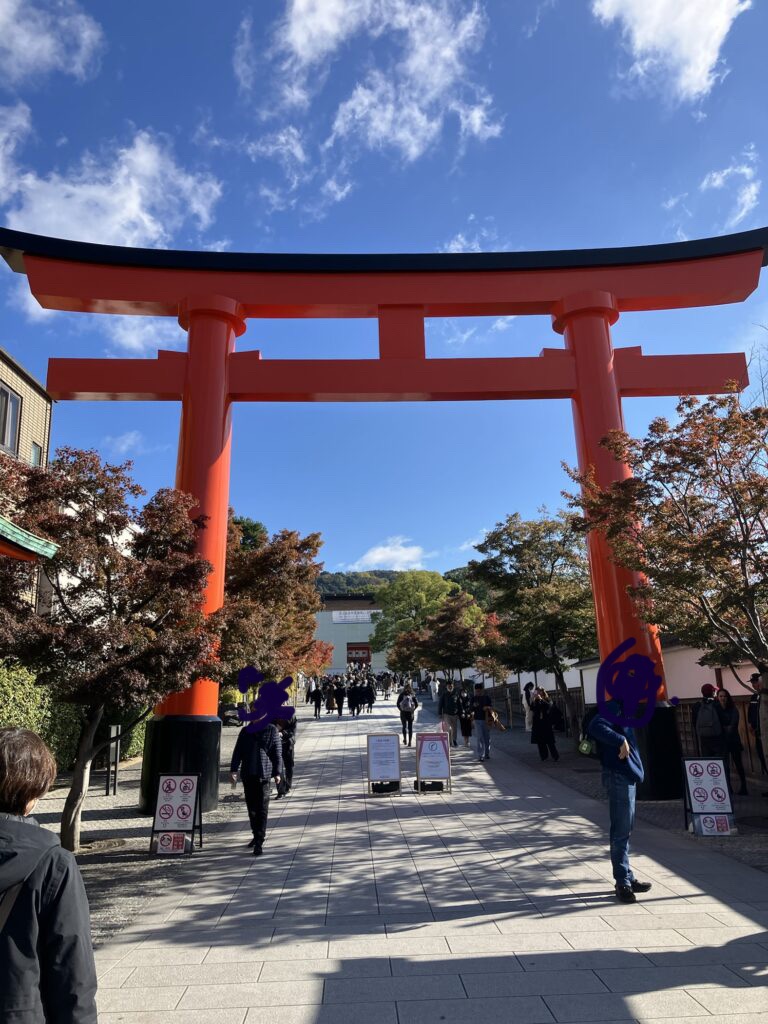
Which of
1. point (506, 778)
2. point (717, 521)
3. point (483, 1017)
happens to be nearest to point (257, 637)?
point (506, 778)

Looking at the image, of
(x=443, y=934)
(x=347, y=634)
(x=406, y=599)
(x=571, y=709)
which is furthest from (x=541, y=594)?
(x=347, y=634)

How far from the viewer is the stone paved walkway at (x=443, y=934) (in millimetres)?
4129

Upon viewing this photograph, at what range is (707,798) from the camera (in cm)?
854

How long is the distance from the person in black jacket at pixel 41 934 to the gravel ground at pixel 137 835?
4067mm

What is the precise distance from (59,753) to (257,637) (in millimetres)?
5794

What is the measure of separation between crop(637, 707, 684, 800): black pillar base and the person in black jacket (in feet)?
34.3

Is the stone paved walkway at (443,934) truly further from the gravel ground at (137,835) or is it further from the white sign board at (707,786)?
the white sign board at (707,786)

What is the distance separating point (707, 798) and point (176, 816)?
20.9 ft

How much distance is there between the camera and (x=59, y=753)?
1393 cm

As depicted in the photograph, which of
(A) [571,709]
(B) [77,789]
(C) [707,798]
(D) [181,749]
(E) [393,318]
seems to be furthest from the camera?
(A) [571,709]

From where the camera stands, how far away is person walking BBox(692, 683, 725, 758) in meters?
10.6

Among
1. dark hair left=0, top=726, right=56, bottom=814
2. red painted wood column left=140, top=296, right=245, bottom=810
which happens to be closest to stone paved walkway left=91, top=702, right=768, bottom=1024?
red painted wood column left=140, top=296, right=245, bottom=810

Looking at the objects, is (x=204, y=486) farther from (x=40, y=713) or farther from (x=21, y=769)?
(x=21, y=769)

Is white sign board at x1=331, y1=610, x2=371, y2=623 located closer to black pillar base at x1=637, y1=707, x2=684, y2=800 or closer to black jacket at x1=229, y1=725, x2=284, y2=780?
black pillar base at x1=637, y1=707, x2=684, y2=800
